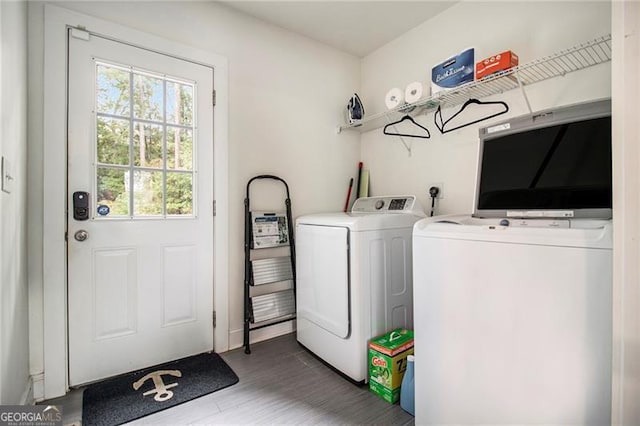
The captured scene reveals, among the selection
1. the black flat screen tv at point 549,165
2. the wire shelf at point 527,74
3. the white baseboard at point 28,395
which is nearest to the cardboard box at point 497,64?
the wire shelf at point 527,74

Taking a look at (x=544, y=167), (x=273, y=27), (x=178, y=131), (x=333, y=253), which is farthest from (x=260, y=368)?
(x=273, y=27)

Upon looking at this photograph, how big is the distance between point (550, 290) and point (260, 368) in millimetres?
1694

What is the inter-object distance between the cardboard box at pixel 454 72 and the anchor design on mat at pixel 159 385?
2.46 m

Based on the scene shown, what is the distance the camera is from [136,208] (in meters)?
1.92

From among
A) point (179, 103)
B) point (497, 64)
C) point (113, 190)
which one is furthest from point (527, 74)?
point (113, 190)

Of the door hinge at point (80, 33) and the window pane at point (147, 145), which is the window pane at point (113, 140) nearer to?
the window pane at point (147, 145)

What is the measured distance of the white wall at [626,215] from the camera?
741mm

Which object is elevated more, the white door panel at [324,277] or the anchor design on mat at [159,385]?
the white door panel at [324,277]

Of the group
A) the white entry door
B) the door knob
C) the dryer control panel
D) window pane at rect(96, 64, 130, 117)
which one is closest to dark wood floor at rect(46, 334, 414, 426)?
the white entry door

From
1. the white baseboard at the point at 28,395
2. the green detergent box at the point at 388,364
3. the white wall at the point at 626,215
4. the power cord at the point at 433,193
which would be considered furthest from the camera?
the power cord at the point at 433,193

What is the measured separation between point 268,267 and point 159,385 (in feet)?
3.20

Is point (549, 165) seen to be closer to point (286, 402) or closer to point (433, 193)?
point (433, 193)

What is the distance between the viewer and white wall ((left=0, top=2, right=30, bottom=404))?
120 cm

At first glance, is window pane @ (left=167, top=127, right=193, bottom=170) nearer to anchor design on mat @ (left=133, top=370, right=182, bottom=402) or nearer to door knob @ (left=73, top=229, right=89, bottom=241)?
door knob @ (left=73, top=229, right=89, bottom=241)
